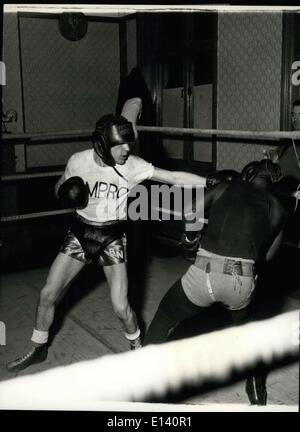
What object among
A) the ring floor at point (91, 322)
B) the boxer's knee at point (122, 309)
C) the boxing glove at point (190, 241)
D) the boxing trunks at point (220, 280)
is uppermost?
the boxing glove at point (190, 241)

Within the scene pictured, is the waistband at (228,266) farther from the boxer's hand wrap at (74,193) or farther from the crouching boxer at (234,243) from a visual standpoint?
the boxer's hand wrap at (74,193)

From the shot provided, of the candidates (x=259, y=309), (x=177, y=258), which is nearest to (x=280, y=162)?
(x=259, y=309)

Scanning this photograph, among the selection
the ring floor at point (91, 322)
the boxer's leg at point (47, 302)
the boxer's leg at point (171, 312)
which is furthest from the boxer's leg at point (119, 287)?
the ring floor at point (91, 322)

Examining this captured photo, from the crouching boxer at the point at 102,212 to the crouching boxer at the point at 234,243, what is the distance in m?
0.43

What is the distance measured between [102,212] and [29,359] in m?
0.96

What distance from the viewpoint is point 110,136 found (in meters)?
2.55

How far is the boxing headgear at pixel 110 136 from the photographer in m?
2.56

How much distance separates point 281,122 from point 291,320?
6.42 feet

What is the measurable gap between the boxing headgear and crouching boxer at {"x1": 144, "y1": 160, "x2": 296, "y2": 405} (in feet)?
1.91

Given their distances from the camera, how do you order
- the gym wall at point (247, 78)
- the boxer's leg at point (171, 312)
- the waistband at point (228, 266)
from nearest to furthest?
the waistband at point (228, 266) → the boxer's leg at point (171, 312) → the gym wall at point (247, 78)

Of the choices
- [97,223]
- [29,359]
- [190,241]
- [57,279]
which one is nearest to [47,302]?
[57,279]

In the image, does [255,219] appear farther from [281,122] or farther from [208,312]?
[281,122]

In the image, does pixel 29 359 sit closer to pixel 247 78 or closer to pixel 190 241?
pixel 190 241

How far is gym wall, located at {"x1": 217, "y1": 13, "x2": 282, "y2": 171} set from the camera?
4551 mm
